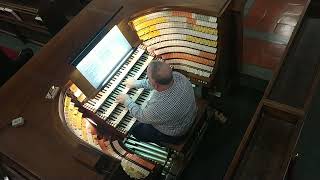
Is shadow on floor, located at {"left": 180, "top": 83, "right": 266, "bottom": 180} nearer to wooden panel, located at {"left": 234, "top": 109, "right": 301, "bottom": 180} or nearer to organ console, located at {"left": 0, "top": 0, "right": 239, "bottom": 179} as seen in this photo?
organ console, located at {"left": 0, "top": 0, "right": 239, "bottom": 179}

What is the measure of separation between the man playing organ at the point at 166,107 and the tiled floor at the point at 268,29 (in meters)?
1.96

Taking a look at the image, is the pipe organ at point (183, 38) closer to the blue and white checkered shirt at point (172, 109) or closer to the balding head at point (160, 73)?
the blue and white checkered shirt at point (172, 109)

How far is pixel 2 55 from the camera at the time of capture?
4801 mm

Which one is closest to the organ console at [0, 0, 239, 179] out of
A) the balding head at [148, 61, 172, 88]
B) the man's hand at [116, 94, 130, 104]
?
the man's hand at [116, 94, 130, 104]

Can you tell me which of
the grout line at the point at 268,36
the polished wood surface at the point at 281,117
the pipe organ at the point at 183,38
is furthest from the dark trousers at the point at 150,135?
the grout line at the point at 268,36

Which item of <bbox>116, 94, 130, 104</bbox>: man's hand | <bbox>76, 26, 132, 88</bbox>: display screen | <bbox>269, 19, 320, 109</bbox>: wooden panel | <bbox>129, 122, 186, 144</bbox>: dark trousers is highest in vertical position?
<bbox>269, 19, 320, 109</bbox>: wooden panel

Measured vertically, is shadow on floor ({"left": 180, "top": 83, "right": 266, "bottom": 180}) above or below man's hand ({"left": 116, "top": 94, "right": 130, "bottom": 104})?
above

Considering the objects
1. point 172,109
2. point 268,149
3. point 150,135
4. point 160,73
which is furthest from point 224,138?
point 268,149

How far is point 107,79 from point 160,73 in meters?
0.82

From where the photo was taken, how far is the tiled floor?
194 inches

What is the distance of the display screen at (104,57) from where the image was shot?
329 centimetres

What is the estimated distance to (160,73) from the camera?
3033 mm

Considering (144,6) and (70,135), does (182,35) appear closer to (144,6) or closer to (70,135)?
(144,6)

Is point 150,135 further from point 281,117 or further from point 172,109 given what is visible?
point 281,117
